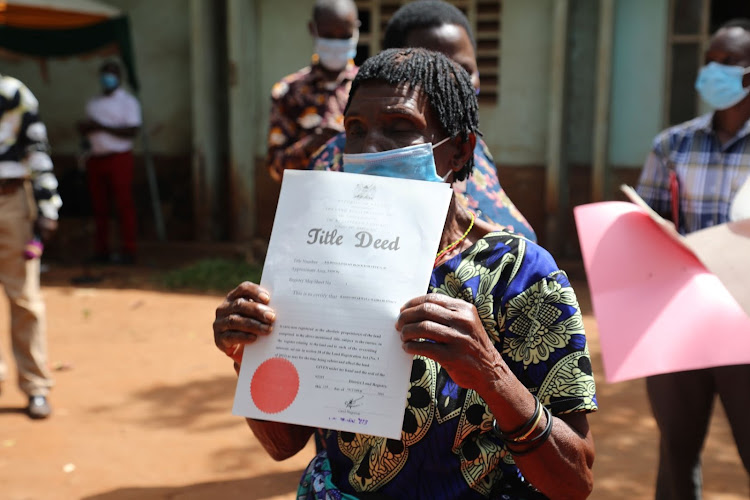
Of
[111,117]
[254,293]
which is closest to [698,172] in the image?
[254,293]

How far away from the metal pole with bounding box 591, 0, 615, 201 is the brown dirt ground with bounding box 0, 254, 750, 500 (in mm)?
2817

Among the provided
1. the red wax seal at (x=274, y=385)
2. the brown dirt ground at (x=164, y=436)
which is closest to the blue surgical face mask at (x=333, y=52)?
the brown dirt ground at (x=164, y=436)

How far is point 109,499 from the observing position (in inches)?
152

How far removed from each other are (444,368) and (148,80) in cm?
983

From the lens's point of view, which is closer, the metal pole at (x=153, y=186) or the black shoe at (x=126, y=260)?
the black shoe at (x=126, y=260)

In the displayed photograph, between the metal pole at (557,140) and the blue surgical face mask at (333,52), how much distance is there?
510 cm

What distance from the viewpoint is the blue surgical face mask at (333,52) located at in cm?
427

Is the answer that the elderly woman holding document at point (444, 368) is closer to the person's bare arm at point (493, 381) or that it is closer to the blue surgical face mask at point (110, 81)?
the person's bare arm at point (493, 381)

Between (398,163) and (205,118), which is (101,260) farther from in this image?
(398,163)

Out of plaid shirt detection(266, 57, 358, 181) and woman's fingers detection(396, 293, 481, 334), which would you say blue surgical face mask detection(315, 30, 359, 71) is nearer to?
plaid shirt detection(266, 57, 358, 181)

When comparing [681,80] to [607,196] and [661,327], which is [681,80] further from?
[661,327]

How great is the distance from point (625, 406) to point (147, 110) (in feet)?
25.4

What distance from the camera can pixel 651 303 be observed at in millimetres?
1752

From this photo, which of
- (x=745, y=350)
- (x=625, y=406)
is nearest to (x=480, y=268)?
(x=745, y=350)
